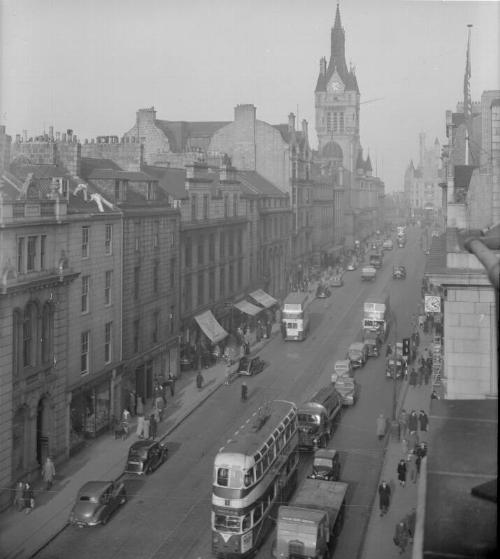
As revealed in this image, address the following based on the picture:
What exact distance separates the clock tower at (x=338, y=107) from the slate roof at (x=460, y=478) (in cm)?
13469

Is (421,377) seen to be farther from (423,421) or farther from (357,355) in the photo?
(423,421)

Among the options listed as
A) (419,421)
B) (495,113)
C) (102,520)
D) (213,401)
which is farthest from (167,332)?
(495,113)

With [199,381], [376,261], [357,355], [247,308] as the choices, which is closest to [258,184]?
[247,308]

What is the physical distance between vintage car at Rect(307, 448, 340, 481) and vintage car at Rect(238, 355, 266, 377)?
15374mm

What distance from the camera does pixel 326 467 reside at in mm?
24812

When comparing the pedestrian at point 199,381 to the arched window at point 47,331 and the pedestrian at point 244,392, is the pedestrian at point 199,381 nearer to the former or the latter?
A: the pedestrian at point 244,392

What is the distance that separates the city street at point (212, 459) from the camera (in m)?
20.9

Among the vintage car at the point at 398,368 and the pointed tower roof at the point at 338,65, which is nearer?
the vintage car at the point at 398,368

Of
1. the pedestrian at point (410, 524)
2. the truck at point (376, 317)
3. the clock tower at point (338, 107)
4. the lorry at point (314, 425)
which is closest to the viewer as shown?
the pedestrian at point (410, 524)

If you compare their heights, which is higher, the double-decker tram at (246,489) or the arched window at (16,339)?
the arched window at (16,339)

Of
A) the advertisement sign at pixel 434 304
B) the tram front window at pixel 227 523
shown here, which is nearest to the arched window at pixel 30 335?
the tram front window at pixel 227 523

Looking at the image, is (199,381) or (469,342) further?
(199,381)

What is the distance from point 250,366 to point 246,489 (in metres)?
20.8

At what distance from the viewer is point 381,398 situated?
36.2 metres
